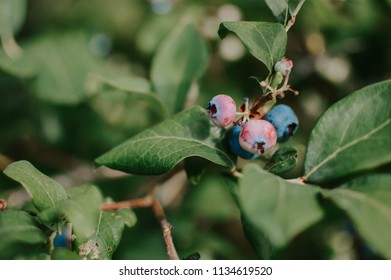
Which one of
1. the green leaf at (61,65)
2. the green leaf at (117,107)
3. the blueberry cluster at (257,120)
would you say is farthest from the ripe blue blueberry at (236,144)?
the green leaf at (61,65)

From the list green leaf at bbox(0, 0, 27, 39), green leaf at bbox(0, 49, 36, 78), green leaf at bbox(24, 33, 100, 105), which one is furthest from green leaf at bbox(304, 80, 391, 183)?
green leaf at bbox(0, 0, 27, 39)

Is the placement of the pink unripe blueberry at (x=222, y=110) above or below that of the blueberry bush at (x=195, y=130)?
above

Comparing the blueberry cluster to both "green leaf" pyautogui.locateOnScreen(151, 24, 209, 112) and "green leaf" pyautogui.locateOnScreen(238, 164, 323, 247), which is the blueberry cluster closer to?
"green leaf" pyautogui.locateOnScreen(238, 164, 323, 247)

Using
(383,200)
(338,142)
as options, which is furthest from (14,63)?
(383,200)

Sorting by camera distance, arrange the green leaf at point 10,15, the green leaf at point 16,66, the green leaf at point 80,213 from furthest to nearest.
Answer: the green leaf at point 10,15, the green leaf at point 16,66, the green leaf at point 80,213

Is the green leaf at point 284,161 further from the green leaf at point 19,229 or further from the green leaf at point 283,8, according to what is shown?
the green leaf at point 19,229
